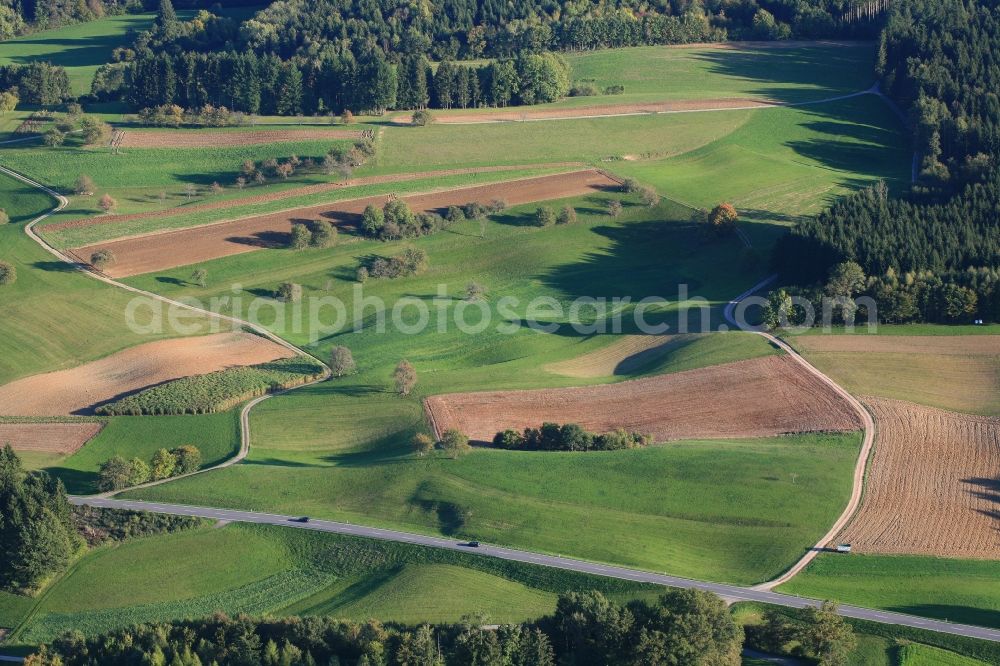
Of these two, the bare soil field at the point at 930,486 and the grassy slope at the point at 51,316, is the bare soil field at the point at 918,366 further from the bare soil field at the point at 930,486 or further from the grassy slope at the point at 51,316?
the grassy slope at the point at 51,316

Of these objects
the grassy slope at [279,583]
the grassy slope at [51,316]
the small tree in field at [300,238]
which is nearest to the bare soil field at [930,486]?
the grassy slope at [279,583]

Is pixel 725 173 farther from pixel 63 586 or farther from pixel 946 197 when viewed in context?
pixel 63 586

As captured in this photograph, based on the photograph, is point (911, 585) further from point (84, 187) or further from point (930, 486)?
point (84, 187)

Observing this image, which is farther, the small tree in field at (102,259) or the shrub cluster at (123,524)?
the small tree in field at (102,259)

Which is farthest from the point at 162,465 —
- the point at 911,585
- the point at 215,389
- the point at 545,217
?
the point at 545,217

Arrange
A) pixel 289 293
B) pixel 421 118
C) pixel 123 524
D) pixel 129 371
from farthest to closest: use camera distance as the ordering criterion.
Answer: pixel 421 118 → pixel 289 293 → pixel 129 371 → pixel 123 524

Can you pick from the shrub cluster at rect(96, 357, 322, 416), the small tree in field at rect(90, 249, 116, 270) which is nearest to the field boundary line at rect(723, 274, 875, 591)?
the shrub cluster at rect(96, 357, 322, 416)

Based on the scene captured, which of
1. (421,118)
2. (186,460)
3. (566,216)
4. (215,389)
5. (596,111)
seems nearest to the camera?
(186,460)
